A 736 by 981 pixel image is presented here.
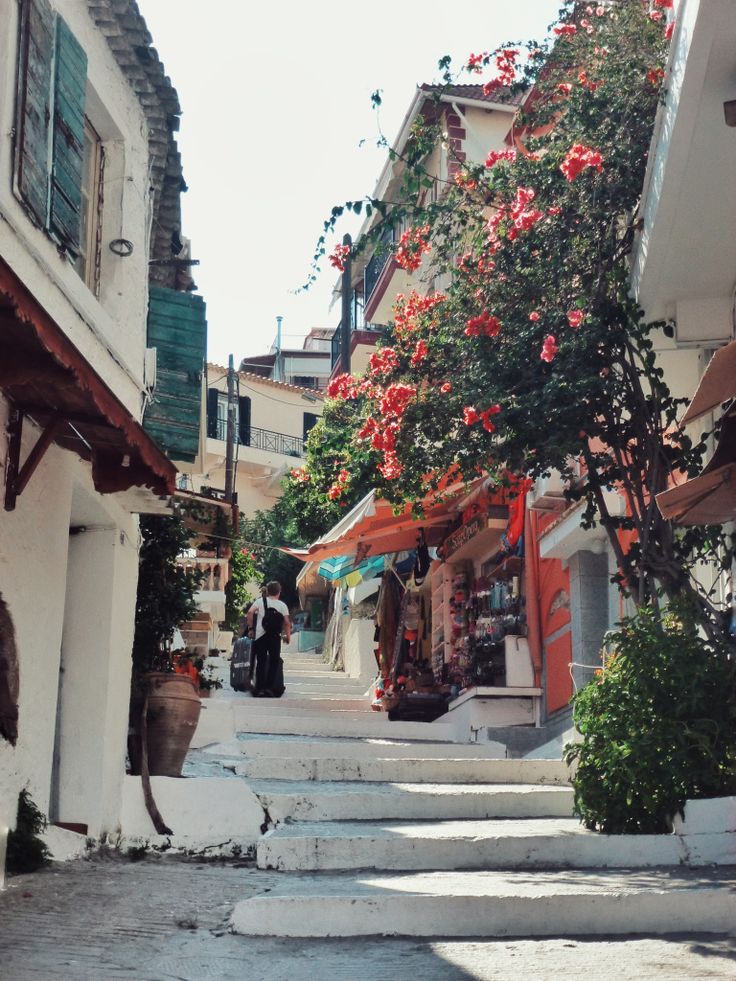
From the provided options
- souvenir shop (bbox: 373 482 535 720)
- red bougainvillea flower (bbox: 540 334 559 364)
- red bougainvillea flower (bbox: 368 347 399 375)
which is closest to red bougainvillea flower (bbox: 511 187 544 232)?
red bougainvillea flower (bbox: 540 334 559 364)

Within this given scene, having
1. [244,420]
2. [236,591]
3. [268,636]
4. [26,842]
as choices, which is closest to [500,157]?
[26,842]

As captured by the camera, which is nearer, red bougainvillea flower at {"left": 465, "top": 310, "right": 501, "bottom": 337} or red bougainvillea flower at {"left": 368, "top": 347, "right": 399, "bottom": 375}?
red bougainvillea flower at {"left": 465, "top": 310, "right": 501, "bottom": 337}

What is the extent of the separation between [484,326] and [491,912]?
17.5 ft

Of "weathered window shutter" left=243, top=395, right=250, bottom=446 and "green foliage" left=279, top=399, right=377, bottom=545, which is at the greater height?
"weathered window shutter" left=243, top=395, right=250, bottom=446

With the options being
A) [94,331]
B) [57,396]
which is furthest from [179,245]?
[57,396]

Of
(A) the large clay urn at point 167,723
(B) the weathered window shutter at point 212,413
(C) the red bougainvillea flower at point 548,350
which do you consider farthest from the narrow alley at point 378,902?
(B) the weathered window shutter at point 212,413

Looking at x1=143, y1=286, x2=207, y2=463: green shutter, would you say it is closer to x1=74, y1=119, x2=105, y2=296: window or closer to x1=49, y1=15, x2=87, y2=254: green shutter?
x1=74, y1=119, x2=105, y2=296: window

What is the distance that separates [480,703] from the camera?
15383 millimetres

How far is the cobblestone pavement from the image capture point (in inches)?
239

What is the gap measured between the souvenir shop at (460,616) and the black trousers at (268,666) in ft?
4.48

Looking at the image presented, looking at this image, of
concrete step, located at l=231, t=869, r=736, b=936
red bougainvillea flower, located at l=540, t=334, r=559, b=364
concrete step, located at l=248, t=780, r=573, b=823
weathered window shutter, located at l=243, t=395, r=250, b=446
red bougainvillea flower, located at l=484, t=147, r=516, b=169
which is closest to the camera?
concrete step, located at l=231, t=869, r=736, b=936

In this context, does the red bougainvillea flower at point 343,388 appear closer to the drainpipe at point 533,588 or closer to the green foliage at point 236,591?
the drainpipe at point 533,588

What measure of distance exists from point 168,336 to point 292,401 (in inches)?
1626

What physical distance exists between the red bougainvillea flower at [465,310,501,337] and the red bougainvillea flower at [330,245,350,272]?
156 cm
